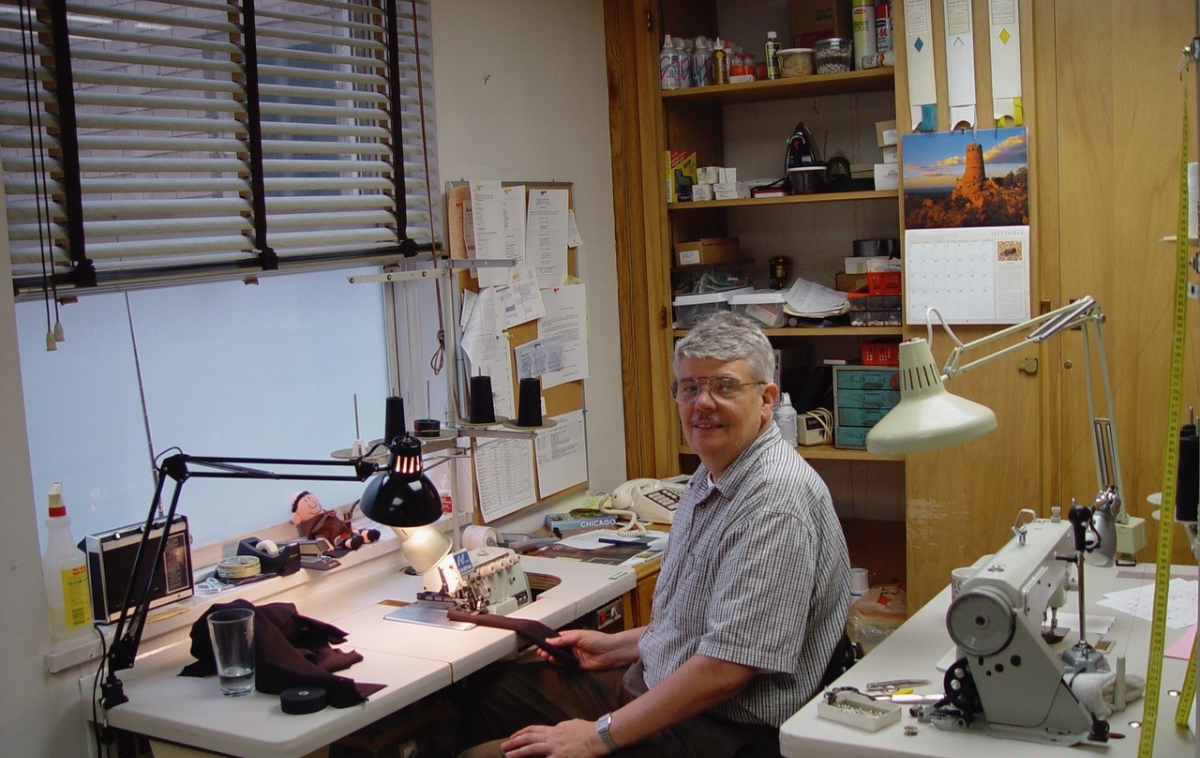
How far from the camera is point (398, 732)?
2.63m

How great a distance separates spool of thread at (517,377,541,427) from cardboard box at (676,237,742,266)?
1.36 metres

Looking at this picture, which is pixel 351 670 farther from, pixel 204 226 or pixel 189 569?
pixel 204 226

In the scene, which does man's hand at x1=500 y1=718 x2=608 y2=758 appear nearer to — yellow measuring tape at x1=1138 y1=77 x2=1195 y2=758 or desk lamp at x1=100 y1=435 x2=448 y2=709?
desk lamp at x1=100 y1=435 x2=448 y2=709

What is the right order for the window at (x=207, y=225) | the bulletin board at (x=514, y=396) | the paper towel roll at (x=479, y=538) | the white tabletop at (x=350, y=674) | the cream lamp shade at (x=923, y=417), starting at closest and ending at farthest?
1. the cream lamp shade at (x=923, y=417)
2. the white tabletop at (x=350, y=674)
3. the window at (x=207, y=225)
4. the paper towel roll at (x=479, y=538)
5. the bulletin board at (x=514, y=396)

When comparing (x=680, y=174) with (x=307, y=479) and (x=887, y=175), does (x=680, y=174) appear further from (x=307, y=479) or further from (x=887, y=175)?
(x=307, y=479)

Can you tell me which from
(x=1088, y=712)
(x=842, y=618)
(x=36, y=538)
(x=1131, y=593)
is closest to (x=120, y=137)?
(x=36, y=538)

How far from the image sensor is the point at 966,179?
3.50 meters

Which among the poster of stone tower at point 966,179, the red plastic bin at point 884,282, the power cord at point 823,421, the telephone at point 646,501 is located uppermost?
the poster of stone tower at point 966,179

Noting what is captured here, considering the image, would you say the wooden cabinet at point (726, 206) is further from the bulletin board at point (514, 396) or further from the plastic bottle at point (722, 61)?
the bulletin board at point (514, 396)

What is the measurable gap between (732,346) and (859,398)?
1.56 m

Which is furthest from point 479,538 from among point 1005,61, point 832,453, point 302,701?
point 1005,61

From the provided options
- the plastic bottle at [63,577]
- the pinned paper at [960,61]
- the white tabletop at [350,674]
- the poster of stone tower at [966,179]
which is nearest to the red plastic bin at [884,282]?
the poster of stone tower at [966,179]

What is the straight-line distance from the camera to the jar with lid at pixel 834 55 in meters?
3.79

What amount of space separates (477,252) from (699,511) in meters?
1.22
